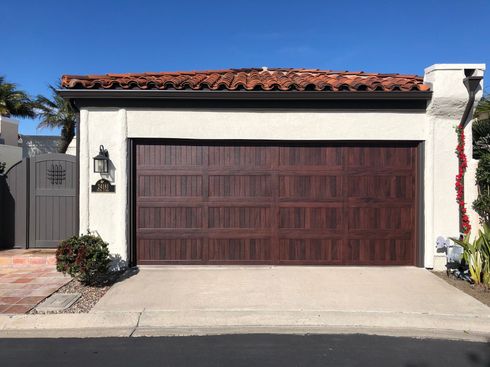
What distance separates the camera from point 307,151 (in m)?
7.62

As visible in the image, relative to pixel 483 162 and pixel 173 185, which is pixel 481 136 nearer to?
pixel 483 162

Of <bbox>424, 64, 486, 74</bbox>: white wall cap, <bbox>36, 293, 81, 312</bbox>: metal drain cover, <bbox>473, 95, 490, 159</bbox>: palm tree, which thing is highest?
<bbox>424, 64, 486, 74</bbox>: white wall cap

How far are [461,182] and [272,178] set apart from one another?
11.0 feet

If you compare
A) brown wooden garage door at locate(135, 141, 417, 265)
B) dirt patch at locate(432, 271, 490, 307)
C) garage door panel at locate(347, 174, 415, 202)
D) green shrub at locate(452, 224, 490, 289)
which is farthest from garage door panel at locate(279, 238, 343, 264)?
green shrub at locate(452, 224, 490, 289)

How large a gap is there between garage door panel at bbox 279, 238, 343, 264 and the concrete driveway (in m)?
0.21

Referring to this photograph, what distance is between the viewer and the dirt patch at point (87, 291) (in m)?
5.37

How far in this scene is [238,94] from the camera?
7.20 meters

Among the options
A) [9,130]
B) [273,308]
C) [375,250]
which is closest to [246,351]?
[273,308]

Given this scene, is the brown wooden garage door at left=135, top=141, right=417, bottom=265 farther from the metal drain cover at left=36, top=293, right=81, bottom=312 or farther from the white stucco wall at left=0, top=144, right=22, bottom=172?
the white stucco wall at left=0, top=144, right=22, bottom=172

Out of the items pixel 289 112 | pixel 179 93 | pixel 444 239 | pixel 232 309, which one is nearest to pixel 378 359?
pixel 232 309

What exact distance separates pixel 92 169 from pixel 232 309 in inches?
147

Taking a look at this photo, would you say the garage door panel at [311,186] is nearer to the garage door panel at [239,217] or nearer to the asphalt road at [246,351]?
the garage door panel at [239,217]

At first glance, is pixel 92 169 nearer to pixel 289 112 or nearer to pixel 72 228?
pixel 72 228

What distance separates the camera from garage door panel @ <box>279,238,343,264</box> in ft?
24.9
